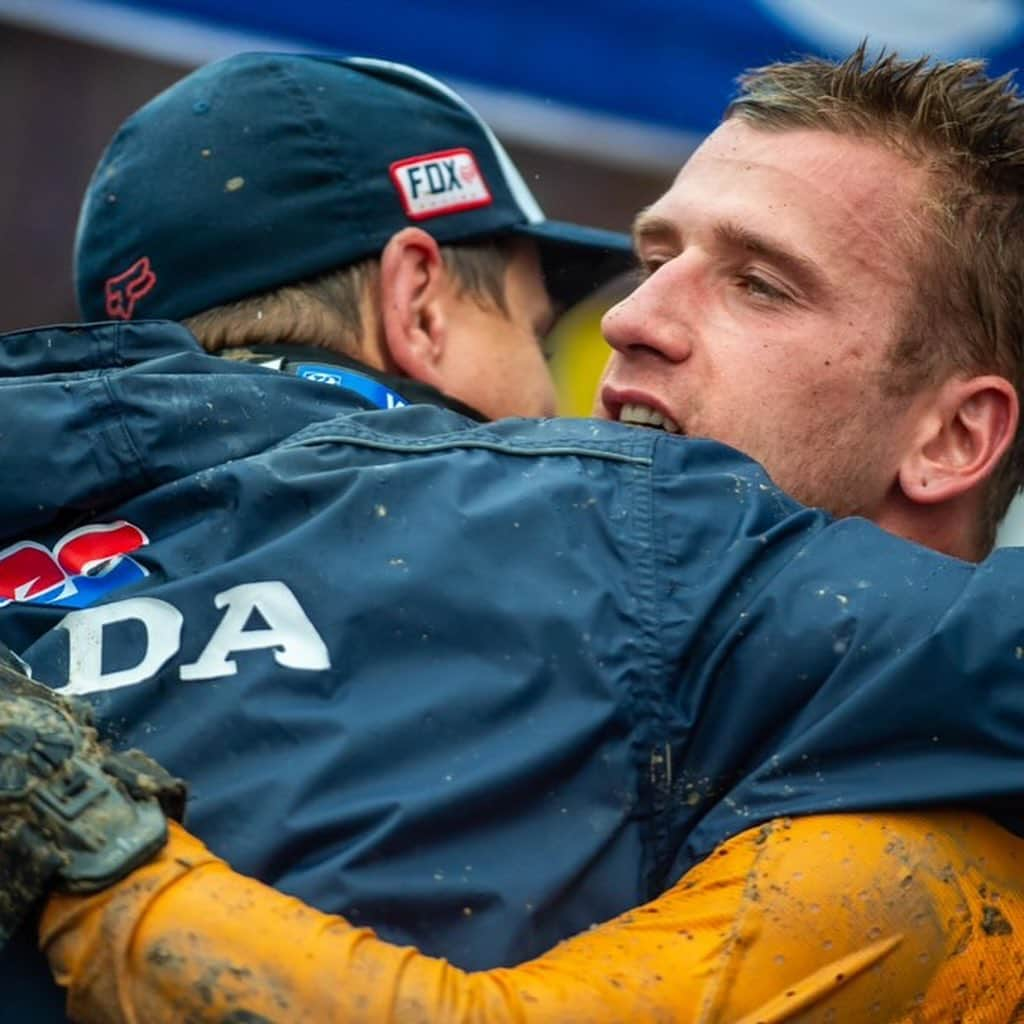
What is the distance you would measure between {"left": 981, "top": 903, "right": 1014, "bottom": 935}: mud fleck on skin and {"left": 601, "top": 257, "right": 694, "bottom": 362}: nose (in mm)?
819

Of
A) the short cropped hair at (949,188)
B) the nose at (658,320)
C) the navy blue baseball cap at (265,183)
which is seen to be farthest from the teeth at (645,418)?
the navy blue baseball cap at (265,183)

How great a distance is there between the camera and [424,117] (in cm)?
270

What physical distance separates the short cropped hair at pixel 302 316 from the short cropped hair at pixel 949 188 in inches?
23.0

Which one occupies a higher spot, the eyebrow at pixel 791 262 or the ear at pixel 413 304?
the eyebrow at pixel 791 262

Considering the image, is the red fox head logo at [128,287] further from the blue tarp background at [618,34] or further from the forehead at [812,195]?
the blue tarp background at [618,34]

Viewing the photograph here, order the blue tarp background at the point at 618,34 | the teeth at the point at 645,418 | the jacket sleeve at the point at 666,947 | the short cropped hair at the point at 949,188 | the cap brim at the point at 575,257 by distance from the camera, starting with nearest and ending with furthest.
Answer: the jacket sleeve at the point at 666,947 < the teeth at the point at 645,418 < the short cropped hair at the point at 949,188 < the cap brim at the point at 575,257 < the blue tarp background at the point at 618,34

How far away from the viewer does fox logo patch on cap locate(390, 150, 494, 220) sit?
2.61m

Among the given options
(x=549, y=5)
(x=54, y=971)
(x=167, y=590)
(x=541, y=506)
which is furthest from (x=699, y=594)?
(x=549, y=5)

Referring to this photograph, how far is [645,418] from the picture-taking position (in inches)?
87.3

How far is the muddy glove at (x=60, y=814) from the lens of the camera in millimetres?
1452

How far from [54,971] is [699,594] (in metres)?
0.64

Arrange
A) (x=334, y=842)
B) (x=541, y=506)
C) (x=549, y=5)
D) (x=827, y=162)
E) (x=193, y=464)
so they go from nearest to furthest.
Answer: (x=334, y=842) → (x=541, y=506) → (x=193, y=464) → (x=827, y=162) → (x=549, y=5)

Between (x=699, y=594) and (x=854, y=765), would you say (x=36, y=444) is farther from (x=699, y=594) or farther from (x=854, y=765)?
(x=854, y=765)

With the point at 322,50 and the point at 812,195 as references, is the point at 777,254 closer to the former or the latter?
the point at 812,195
